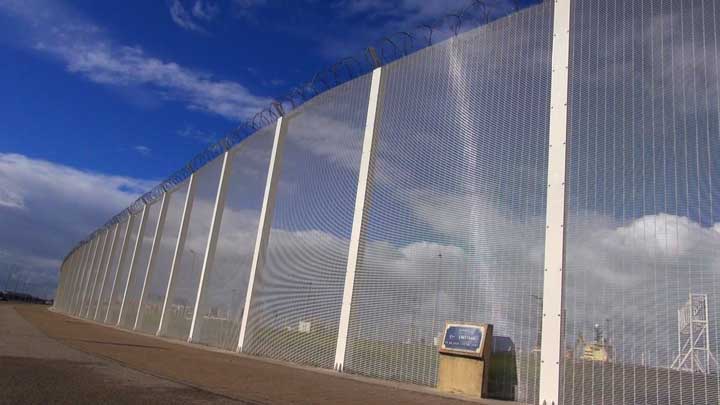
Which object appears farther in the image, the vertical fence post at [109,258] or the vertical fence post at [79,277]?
the vertical fence post at [79,277]

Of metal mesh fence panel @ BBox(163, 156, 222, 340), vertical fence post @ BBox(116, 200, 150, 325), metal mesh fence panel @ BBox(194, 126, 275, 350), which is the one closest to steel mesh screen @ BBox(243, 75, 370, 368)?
metal mesh fence panel @ BBox(194, 126, 275, 350)

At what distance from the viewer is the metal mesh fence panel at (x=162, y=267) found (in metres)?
28.5

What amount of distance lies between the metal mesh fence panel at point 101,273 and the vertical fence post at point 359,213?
125ft

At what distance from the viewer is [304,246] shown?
1670cm

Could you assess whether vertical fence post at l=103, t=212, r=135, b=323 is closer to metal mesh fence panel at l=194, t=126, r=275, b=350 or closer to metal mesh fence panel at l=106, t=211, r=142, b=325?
metal mesh fence panel at l=106, t=211, r=142, b=325

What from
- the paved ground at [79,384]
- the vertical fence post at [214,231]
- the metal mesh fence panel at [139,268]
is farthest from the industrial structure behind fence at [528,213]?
the metal mesh fence panel at [139,268]

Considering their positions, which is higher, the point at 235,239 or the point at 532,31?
the point at 532,31

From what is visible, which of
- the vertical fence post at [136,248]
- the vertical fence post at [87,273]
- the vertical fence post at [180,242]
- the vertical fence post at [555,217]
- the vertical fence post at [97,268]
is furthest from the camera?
the vertical fence post at [87,273]

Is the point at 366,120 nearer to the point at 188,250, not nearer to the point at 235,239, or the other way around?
the point at 235,239

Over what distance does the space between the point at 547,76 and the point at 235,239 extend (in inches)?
565

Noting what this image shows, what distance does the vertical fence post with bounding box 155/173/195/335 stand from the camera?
27000 millimetres

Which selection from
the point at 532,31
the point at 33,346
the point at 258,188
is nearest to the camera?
the point at 532,31

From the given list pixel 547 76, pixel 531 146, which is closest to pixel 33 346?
pixel 531 146

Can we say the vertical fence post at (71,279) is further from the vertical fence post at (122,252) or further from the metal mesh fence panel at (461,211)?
the metal mesh fence panel at (461,211)
